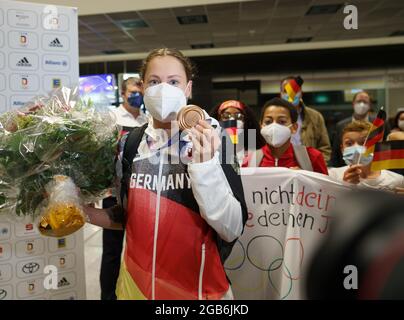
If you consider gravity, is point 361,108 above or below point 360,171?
above

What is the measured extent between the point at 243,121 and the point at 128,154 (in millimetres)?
1159

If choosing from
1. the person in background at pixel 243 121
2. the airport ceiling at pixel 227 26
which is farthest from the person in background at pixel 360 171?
the airport ceiling at pixel 227 26

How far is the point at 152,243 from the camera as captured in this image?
3.90 feet

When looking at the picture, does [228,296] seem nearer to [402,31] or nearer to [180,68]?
[180,68]

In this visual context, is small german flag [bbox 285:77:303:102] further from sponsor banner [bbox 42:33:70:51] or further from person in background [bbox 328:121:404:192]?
sponsor banner [bbox 42:33:70:51]

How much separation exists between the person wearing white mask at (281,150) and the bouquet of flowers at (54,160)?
3.59 feet

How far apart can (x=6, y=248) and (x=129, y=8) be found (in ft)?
13.0

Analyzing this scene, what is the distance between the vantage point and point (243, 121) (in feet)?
7.52

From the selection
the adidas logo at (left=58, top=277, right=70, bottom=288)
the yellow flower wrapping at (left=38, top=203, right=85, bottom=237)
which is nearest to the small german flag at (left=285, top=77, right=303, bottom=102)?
the adidas logo at (left=58, top=277, right=70, bottom=288)

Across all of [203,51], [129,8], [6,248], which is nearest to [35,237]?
[6,248]

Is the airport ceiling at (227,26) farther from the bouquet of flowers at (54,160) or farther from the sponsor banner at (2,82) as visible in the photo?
the bouquet of flowers at (54,160)

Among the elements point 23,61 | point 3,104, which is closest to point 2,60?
point 23,61

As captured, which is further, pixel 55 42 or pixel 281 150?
pixel 281 150

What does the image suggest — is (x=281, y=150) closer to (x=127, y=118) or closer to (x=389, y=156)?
(x=389, y=156)
